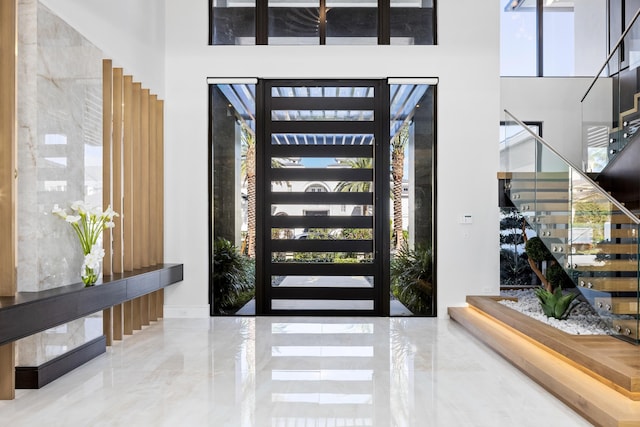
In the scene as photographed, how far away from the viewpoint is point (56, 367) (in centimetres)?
362

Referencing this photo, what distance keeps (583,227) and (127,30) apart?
202 inches

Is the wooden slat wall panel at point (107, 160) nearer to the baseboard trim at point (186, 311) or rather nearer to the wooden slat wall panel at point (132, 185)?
the wooden slat wall panel at point (132, 185)

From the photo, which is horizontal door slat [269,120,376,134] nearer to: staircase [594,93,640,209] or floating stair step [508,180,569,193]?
floating stair step [508,180,569,193]

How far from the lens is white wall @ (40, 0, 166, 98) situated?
4.09 m

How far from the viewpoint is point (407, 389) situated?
3.40m

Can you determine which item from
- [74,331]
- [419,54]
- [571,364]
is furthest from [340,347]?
[419,54]

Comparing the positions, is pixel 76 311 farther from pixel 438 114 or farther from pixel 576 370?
pixel 438 114

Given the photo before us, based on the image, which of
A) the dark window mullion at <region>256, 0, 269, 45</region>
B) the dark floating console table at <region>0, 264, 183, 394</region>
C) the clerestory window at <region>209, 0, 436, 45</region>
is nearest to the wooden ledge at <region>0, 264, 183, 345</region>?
the dark floating console table at <region>0, 264, 183, 394</region>

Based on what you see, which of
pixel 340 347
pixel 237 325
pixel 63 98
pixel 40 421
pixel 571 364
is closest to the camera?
pixel 40 421

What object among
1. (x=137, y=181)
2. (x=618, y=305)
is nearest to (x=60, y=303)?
(x=137, y=181)

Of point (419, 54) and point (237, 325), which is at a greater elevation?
point (419, 54)

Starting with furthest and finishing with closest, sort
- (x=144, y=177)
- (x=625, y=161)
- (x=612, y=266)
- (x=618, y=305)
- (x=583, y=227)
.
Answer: (x=625, y=161) < (x=144, y=177) < (x=583, y=227) < (x=612, y=266) < (x=618, y=305)

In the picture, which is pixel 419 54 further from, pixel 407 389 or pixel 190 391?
pixel 190 391

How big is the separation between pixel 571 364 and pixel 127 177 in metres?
4.60
